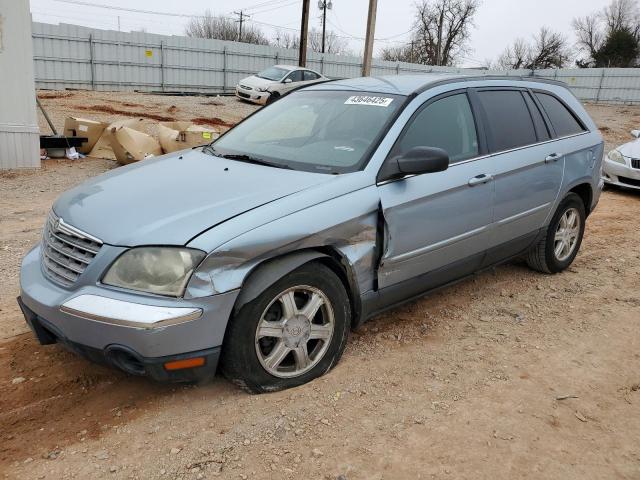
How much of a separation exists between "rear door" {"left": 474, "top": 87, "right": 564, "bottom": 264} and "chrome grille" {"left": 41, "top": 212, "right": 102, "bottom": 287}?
2701 mm

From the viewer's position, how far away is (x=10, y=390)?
122 inches

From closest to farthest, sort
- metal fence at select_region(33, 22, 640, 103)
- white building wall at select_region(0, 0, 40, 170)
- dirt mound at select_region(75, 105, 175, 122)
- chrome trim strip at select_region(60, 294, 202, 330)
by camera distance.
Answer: chrome trim strip at select_region(60, 294, 202, 330), white building wall at select_region(0, 0, 40, 170), dirt mound at select_region(75, 105, 175, 122), metal fence at select_region(33, 22, 640, 103)

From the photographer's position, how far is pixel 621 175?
9641mm

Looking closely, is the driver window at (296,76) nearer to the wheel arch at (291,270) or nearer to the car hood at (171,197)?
the car hood at (171,197)

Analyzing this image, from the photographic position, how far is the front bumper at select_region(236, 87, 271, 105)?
22375 mm

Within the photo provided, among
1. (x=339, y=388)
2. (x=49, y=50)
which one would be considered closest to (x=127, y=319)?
(x=339, y=388)

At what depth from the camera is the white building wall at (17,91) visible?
8.36 m

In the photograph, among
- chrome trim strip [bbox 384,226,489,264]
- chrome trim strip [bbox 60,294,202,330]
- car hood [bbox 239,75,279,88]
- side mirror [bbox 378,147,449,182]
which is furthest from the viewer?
car hood [bbox 239,75,279,88]

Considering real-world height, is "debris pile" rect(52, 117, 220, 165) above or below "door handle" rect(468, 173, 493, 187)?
below

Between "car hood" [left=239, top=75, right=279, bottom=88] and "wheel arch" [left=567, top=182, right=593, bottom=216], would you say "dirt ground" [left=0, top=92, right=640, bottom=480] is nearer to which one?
"wheel arch" [left=567, top=182, right=593, bottom=216]

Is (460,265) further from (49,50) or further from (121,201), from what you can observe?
(49,50)

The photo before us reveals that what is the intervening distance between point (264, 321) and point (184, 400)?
63 cm

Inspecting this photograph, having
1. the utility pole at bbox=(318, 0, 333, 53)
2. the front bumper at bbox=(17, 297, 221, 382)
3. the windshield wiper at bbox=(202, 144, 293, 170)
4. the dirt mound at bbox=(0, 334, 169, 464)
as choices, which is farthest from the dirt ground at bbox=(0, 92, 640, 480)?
the utility pole at bbox=(318, 0, 333, 53)

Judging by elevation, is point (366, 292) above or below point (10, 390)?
above
